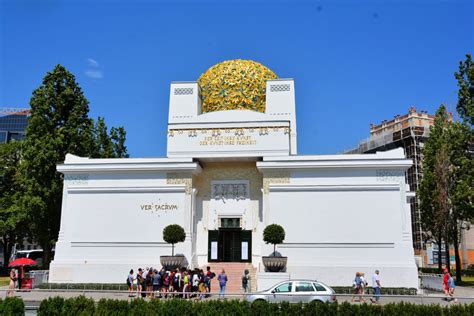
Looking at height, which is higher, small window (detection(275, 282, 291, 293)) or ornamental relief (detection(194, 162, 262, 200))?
ornamental relief (detection(194, 162, 262, 200))

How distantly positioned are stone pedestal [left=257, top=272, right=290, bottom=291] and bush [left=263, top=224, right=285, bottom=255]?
1629mm

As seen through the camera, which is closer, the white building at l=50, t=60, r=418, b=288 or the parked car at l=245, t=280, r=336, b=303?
the parked car at l=245, t=280, r=336, b=303

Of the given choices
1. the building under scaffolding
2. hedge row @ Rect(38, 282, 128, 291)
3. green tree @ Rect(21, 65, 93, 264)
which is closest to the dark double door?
hedge row @ Rect(38, 282, 128, 291)

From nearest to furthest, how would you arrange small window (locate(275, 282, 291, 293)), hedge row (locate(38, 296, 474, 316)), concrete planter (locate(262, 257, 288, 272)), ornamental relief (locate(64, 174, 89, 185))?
hedge row (locate(38, 296, 474, 316))
small window (locate(275, 282, 291, 293))
concrete planter (locate(262, 257, 288, 272))
ornamental relief (locate(64, 174, 89, 185))

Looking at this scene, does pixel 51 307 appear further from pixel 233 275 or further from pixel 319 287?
pixel 233 275

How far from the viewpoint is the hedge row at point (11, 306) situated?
11524 mm

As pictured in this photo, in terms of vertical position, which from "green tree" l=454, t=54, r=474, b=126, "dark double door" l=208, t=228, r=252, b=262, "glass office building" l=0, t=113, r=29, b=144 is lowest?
"dark double door" l=208, t=228, r=252, b=262

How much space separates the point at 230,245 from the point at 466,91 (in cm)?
1724

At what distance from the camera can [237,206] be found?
1014 inches

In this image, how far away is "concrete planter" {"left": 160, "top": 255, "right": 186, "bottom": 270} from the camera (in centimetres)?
2292

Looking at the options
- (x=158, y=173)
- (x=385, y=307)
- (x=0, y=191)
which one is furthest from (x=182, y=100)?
(x=385, y=307)

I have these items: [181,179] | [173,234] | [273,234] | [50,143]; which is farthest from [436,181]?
[50,143]

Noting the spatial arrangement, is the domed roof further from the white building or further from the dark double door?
the dark double door

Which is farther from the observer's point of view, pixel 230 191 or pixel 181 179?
pixel 230 191
